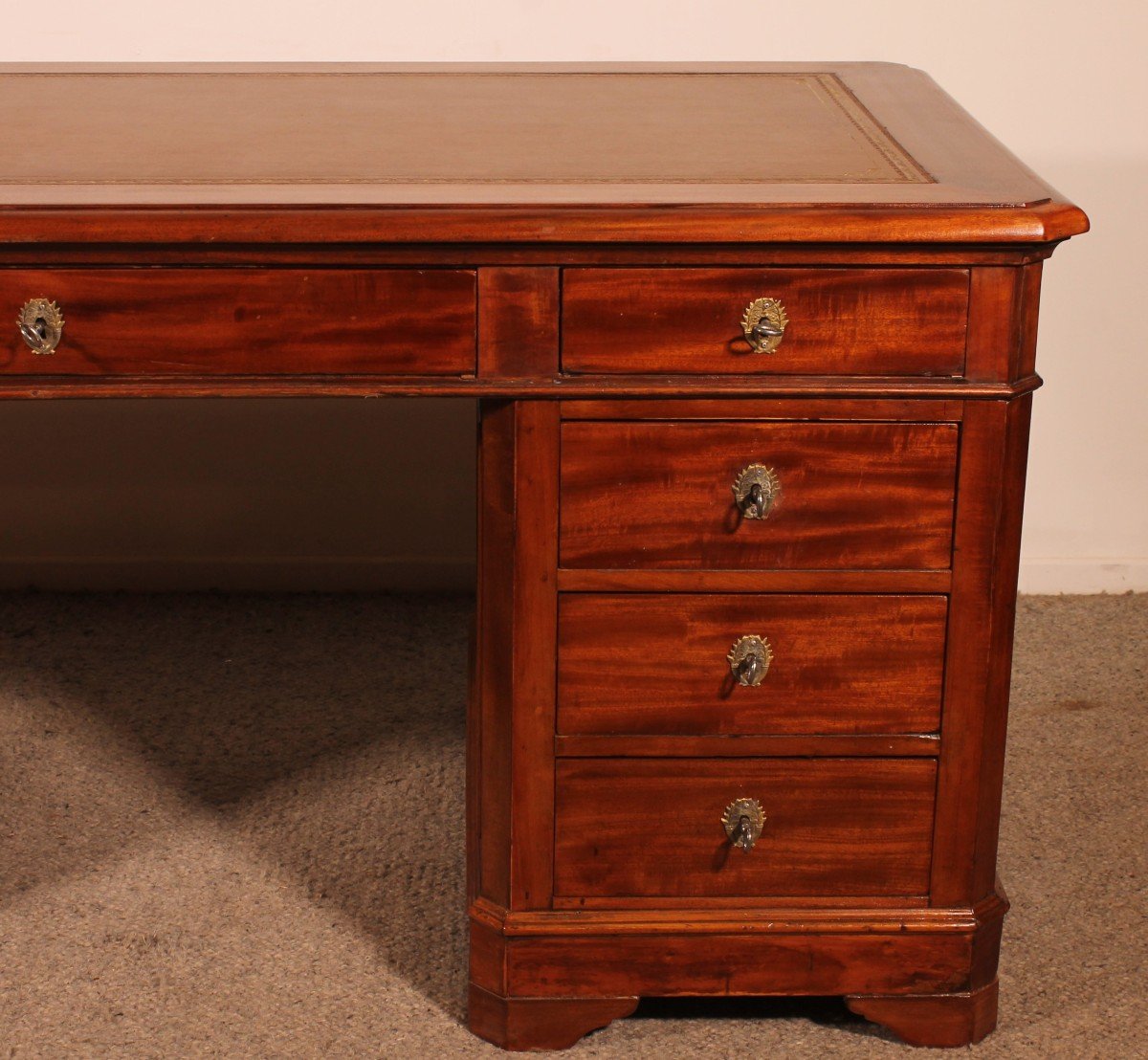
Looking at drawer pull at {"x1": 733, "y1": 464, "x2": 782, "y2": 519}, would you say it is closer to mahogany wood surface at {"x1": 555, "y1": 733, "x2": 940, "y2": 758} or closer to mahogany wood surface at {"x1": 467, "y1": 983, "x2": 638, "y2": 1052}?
mahogany wood surface at {"x1": 555, "y1": 733, "x2": 940, "y2": 758}

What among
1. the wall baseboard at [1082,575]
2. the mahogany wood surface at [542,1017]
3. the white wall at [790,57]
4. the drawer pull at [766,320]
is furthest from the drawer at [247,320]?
the wall baseboard at [1082,575]

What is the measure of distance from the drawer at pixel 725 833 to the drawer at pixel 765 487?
0.22 m

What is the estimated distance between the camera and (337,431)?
2873 mm

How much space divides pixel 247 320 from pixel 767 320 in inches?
19.1

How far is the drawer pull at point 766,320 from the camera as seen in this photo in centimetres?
154

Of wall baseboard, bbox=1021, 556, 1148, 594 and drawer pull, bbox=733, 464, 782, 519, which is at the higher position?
drawer pull, bbox=733, 464, 782, 519

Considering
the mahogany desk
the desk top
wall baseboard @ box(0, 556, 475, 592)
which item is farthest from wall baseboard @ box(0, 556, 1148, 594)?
the mahogany desk

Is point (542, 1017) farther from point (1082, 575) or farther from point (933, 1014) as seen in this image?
point (1082, 575)

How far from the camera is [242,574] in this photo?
2.92m

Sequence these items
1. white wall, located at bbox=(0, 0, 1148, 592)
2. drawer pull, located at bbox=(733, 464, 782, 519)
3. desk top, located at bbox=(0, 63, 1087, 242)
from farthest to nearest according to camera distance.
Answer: white wall, located at bbox=(0, 0, 1148, 592)
drawer pull, located at bbox=(733, 464, 782, 519)
desk top, located at bbox=(0, 63, 1087, 242)

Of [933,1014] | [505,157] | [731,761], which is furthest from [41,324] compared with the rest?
[933,1014]

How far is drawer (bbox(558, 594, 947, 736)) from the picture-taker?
65.4 inches

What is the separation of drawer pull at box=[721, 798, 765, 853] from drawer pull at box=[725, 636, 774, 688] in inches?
5.3

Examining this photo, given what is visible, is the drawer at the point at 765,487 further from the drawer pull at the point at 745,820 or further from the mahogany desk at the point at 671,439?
the drawer pull at the point at 745,820
